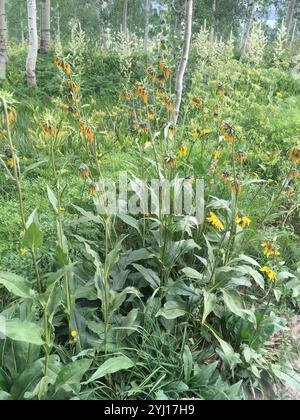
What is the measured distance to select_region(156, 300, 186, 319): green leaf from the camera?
87.8 inches

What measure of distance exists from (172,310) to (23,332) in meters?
1.02

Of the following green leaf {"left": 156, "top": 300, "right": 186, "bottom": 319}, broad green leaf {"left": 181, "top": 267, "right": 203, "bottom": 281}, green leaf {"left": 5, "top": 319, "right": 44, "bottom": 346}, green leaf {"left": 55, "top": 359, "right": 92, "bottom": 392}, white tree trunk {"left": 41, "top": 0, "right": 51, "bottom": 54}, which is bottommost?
green leaf {"left": 156, "top": 300, "right": 186, "bottom": 319}

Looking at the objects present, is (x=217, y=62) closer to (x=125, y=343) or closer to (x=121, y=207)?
(x=121, y=207)

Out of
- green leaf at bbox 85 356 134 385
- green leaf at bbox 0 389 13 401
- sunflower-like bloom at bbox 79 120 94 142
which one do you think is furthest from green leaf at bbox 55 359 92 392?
sunflower-like bloom at bbox 79 120 94 142

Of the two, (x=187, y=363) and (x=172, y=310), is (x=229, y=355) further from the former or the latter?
(x=172, y=310)

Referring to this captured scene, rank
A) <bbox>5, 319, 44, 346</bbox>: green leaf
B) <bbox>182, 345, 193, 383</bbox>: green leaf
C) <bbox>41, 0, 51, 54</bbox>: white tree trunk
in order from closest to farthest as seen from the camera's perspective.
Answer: <bbox>5, 319, 44, 346</bbox>: green leaf
<bbox>182, 345, 193, 383</bbox>: green leaf
<bbox>41, 0, 51, 54</bbox>: white tree trunk

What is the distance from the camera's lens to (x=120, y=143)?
4.59 metres

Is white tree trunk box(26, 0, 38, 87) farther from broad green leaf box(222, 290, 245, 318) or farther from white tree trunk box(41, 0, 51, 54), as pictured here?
broad green leaf box(222, 290, 245, 318)

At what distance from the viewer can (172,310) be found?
2.28 metres

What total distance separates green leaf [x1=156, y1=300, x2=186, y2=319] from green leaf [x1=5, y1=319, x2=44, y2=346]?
861 millimetres

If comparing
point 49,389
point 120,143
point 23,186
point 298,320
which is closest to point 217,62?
point 120,143

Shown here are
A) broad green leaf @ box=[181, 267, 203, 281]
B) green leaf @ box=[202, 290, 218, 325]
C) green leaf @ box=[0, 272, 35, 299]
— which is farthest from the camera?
broad green leaf @ box=[181, 267, 203, 281]

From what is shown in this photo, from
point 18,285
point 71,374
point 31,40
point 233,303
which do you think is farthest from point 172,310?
point 31,40

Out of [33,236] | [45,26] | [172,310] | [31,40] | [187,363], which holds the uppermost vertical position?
[45,26]
